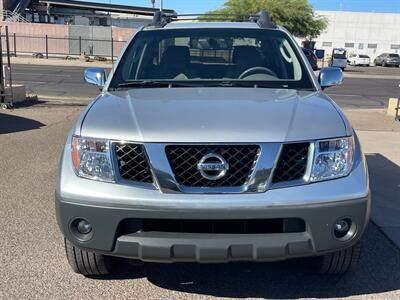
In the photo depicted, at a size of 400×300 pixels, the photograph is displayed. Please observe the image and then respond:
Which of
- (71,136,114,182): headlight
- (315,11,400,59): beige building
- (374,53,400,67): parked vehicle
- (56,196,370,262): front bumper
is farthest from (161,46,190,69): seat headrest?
(315,11,400,59): beige building

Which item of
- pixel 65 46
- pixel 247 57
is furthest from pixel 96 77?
pixel 65 46

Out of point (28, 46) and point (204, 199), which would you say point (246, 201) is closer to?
point (204, 199)

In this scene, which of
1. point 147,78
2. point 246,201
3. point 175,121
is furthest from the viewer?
point 147,78

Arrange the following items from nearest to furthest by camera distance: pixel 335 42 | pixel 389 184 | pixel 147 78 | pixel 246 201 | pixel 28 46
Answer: pixel 246 201
pixel 147 78
pixel 389 184
pixel 28 46
pixel 335 42

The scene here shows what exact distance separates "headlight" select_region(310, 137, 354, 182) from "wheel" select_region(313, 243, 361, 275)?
0.64 meters

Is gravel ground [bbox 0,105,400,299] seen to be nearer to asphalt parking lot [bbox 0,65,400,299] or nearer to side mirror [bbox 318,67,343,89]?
asphalt parking lot [bbox 0,65,400,299]

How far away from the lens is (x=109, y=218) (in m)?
2.85

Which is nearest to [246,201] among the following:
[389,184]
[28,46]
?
[389,184]

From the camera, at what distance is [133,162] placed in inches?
115

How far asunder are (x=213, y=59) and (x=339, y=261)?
81.8 inches

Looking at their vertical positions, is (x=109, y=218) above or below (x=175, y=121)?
below

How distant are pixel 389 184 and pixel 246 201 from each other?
378 centimetres

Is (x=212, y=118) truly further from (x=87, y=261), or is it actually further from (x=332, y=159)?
(x=87, y=261)

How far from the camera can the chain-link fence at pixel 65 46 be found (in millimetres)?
40094
